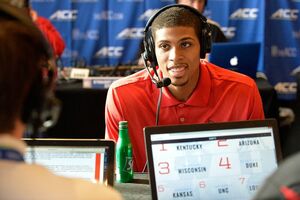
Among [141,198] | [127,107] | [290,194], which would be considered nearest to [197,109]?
[127,107]

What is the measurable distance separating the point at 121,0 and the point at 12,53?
3999 mm

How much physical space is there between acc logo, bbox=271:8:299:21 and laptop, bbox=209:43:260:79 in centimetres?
132

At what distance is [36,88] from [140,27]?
3.92m

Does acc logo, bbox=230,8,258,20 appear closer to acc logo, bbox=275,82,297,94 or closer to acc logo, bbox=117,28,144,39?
acc logo, bbox=275,82,297,94

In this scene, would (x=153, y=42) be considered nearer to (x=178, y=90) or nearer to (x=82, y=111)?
(x=178, y=90)

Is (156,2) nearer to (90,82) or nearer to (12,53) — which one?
(90,82)

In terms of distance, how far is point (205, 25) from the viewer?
1780mm

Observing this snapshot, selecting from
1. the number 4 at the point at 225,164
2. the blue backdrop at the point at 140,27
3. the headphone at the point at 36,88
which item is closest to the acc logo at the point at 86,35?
the blue backdrop at the point at 140,27

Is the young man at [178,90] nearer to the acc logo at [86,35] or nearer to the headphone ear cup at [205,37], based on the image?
the headphone ear cup at [205,37]

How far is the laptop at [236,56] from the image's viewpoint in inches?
123

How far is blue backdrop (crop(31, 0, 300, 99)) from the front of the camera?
4.49 metres

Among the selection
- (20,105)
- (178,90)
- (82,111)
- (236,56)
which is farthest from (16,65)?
(82,111)

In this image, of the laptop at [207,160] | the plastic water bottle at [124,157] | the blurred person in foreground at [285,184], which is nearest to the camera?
the blurred person in foreground at [285,184]

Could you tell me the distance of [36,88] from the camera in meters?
0.74
